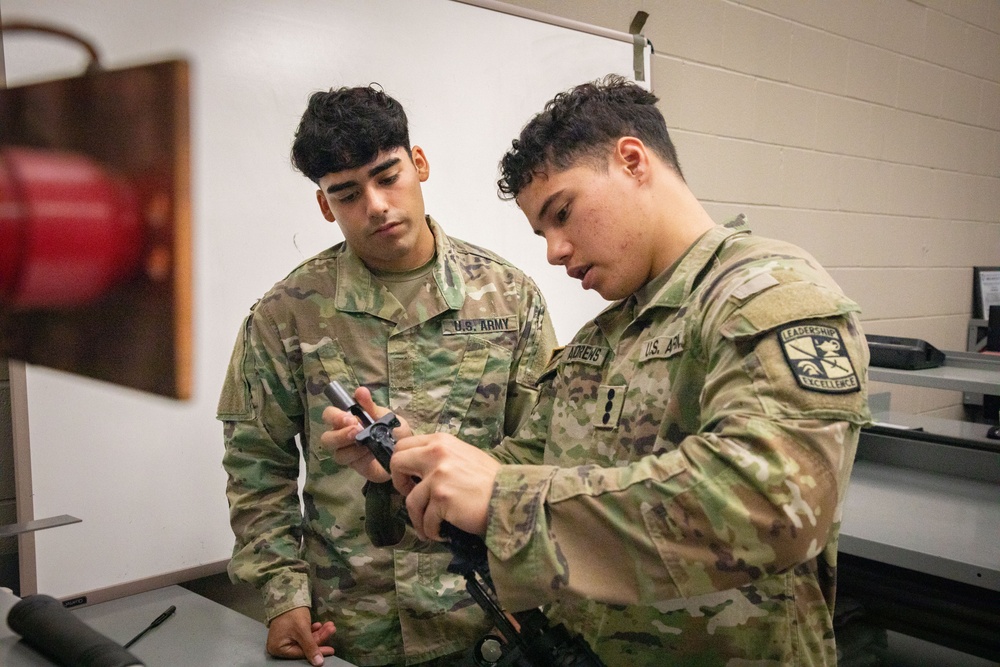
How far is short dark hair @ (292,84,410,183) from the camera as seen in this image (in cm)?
131

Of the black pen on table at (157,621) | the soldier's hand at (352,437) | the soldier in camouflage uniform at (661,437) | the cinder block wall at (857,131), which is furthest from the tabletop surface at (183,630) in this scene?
the cinder block wall at (857,131)

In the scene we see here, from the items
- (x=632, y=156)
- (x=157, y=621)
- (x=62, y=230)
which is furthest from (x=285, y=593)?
(x=632, y=156)

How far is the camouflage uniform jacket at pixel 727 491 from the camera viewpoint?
709mm

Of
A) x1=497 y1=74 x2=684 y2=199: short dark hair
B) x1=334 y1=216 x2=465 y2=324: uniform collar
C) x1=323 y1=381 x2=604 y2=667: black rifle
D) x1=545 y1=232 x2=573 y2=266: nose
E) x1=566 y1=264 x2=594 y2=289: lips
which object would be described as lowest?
x1=323 y1=381 x2=604 y2=667: black rifle

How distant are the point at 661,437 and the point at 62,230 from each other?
32.0 inches

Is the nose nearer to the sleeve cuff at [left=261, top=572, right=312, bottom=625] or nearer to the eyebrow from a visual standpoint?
the eyebrow

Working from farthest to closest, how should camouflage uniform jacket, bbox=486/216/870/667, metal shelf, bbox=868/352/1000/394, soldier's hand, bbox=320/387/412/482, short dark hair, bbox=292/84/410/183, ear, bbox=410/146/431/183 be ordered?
1. metal shelf, bbox=868/352/1000/394
2. ear, bbox=410/146/431/183
3. short dark hair, bbox=292/84/410/183
4. soldier's hand, bbox=320/387/412/482
5. camouflage uniform jacket, bbox=486/216/870/667

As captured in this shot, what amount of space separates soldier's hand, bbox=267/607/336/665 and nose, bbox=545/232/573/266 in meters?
0.66

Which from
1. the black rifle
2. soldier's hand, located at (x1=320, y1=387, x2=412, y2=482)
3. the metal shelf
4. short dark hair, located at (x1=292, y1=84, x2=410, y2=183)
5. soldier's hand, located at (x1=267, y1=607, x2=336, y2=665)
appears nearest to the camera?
the black rifle

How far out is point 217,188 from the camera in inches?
61.1

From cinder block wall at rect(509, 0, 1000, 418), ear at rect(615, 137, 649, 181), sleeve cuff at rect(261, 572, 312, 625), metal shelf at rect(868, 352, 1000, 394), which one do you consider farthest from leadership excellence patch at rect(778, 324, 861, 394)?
cinder block wall at rect(509, 0, 1000, 418)

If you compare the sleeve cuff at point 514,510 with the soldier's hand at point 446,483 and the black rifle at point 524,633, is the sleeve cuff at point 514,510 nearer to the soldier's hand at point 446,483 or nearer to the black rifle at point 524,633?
the soldier's hand at point 446,483

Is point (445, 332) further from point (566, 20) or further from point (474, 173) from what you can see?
point (566, 20)

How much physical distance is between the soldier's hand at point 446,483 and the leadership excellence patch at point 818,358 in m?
0.29
